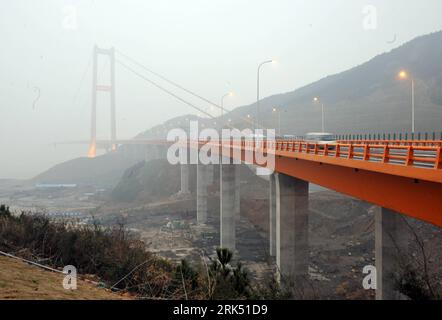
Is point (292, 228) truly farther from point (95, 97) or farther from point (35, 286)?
point (95, 97)

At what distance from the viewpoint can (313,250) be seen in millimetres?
37312

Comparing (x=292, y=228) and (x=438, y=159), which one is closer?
(x=438, y=159)

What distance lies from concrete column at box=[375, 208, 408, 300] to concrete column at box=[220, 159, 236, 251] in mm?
20148

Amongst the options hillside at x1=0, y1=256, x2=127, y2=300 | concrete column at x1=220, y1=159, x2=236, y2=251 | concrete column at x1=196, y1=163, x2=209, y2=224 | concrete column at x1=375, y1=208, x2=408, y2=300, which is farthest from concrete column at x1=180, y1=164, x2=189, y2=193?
hillside at x1=0, y1=256, x2=127, y2=300

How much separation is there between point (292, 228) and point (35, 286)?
59.3ft

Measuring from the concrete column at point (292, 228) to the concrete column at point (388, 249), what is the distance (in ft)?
15.9

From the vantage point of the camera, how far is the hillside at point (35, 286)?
8661 mm

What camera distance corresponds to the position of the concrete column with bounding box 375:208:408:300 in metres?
23.0

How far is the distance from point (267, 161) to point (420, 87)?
397 ft

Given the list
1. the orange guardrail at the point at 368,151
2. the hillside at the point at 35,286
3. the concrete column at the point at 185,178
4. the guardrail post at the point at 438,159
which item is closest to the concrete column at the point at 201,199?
the concrete column at the point at 185,178

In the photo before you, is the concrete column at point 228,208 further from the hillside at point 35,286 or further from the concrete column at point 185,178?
the concrete column at point 185,178

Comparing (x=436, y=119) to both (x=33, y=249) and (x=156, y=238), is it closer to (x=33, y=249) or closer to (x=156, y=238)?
(x=156, y=238)

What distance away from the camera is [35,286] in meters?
9.44

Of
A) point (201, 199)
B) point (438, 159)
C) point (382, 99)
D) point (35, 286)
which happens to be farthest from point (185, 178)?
point (382, 99)
